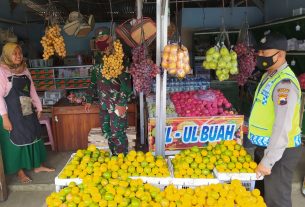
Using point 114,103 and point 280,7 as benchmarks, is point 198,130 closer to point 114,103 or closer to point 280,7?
point 114,103

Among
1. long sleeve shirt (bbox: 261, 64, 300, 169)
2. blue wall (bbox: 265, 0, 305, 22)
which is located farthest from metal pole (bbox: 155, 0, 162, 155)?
blue wall (bbox: 265, 0, 305, 22)

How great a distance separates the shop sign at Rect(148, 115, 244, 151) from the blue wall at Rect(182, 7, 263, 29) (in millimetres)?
4633

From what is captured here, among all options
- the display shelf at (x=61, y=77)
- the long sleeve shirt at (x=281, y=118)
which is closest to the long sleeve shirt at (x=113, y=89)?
the long sleeve shirt at (x=281, y=118)

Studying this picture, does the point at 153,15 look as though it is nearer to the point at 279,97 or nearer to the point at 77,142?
the point at 77,142

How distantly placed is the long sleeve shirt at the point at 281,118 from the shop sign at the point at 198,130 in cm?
173

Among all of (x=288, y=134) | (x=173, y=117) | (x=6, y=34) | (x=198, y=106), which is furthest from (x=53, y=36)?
(x=6, y=34)

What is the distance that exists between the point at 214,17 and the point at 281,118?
6.52 meters

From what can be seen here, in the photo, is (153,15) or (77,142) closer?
(77,142)

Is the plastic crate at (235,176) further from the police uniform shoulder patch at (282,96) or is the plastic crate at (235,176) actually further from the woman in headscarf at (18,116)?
the woman in headscarf at (18,116)

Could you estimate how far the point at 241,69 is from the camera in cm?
328

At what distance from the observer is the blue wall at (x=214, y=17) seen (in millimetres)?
7719

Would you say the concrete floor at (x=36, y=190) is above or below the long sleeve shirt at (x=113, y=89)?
below

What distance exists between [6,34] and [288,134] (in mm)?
5749

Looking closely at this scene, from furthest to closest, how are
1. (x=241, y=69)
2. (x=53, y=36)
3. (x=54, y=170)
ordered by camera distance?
(x=54, y=170) < (x=241, y=69) < (x=53, y=36)
